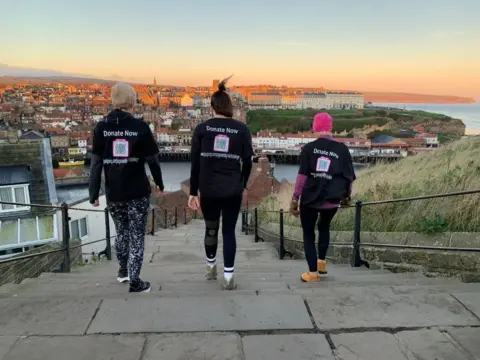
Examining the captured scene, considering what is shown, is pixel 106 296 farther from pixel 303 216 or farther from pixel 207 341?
pixel 303 216

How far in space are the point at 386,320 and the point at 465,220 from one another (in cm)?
243

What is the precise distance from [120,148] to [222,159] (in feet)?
2.49

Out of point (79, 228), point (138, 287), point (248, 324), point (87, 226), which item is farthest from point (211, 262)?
point (87, 226)

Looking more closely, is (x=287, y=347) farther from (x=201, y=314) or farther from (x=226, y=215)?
(x=226, y=215)

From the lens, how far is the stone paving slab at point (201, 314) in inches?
92.7

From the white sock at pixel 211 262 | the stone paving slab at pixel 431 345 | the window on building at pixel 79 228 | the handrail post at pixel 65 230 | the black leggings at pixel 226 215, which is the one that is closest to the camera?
the stone paving slab at pixel 431 345

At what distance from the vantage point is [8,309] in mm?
2598

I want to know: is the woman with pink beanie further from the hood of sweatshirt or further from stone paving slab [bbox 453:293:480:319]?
the hood of sweatshirt

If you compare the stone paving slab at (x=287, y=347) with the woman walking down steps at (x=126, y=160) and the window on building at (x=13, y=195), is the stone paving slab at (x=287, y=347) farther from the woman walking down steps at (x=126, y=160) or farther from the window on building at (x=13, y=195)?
the window on building at (x=13, y=195)

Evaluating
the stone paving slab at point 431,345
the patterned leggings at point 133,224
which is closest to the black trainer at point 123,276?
the patterned leggings at point 133,224

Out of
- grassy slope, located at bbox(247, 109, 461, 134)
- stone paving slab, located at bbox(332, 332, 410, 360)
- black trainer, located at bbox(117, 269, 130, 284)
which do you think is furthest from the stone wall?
grassy slope, located at bbox(247, 109, 461, 134)

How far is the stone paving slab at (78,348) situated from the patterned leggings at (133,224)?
104 centimetres

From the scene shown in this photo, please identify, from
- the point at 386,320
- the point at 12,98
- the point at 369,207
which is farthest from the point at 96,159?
the point at 12,98

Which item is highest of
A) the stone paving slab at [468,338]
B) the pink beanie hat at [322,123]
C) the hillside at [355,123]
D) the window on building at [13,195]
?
the pink beanie hat at [322,123]
